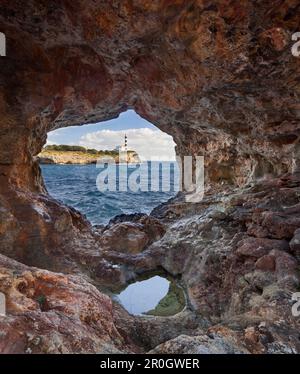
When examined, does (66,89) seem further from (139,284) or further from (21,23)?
(139,284)

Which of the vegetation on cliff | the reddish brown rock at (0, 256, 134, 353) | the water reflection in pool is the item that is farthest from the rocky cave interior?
the vegetation on cliff

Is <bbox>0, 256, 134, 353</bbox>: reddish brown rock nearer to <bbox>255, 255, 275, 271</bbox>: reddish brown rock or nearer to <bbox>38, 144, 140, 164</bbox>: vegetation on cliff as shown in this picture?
<bbox>255, 255, 275, 271</bbox>: reddish brown rock

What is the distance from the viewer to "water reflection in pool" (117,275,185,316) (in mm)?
6051

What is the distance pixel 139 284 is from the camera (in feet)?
23.9

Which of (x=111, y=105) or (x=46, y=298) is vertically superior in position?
(x=111, y=105)

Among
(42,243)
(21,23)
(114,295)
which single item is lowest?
(114,295)

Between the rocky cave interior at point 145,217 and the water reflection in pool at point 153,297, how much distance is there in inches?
12.3

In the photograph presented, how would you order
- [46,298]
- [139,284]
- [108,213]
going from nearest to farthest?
[46,298] → [139,284] → [108,213]

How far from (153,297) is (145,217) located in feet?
13.9

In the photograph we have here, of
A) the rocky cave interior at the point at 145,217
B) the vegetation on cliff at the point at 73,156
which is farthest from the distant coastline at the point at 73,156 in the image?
the rocky cave interior at the point at 145,217

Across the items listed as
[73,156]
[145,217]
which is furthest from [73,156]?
[145,217]
